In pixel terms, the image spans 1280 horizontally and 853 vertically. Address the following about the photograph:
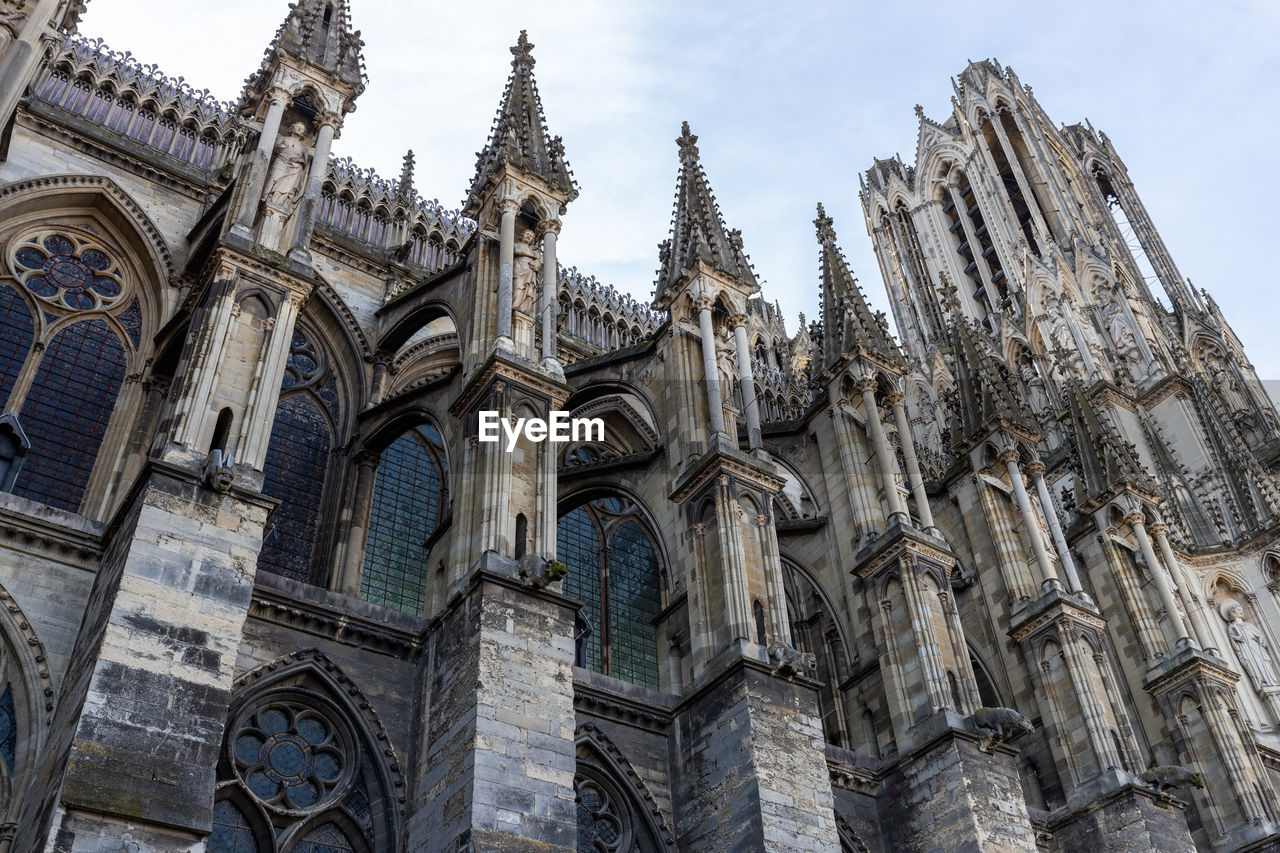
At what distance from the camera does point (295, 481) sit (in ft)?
61.3

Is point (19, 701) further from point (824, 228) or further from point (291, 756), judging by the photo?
point (824, 228)

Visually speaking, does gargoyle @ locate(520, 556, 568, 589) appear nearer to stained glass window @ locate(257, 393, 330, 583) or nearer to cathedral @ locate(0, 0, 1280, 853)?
cathedral @ locate(0, 0, 1280, 853)

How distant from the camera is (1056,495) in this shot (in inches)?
1250

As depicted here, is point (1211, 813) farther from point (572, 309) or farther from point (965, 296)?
point (965, 296)

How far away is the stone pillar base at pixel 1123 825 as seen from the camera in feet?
57.9

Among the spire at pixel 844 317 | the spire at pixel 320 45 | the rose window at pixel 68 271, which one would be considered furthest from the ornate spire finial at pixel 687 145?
the rose window at pixel 68 271

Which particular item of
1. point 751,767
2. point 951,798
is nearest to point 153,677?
point 751,767

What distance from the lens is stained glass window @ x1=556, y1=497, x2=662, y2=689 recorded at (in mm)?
19844

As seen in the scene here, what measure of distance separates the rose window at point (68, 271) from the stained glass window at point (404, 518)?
520cm

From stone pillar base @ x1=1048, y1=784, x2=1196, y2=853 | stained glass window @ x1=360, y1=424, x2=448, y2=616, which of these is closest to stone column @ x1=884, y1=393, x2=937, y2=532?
stone pillar base @ x1=1048, y1=784, x2=1196, y2=853

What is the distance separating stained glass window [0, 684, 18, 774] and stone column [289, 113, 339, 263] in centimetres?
639

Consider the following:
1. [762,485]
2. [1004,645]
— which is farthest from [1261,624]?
[762,485]

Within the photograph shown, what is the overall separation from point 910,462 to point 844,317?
11.3 feet

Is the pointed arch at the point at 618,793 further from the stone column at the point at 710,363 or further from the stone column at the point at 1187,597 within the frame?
the stone column at the point at 1187,597
